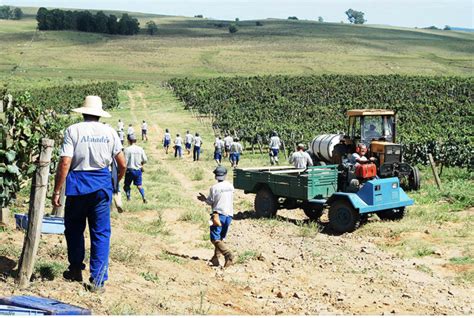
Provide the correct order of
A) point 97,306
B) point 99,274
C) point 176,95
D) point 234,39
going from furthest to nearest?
point 234,39, point 176,95, point 99,274, point 97,306

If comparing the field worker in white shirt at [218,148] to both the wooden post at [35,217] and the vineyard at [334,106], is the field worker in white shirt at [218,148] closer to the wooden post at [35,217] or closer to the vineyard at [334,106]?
the vineyard at [334,106]

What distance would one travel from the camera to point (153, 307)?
7.77 m

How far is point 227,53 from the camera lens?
125312 mm

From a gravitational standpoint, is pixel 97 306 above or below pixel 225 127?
above

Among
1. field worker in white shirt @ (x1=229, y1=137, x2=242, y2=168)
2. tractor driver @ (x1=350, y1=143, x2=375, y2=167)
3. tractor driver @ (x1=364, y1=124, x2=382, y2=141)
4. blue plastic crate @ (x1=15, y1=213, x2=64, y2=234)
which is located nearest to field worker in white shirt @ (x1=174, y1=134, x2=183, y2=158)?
field worker in white shirt @ (x1=229, y1=137, x2=242, y2=168)

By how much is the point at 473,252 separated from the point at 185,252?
5053mm

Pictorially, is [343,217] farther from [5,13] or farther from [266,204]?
[5,13]

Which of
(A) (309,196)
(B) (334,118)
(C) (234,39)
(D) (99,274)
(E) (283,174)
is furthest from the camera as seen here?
(C) (234,39)

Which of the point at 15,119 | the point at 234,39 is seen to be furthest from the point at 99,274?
the point at 234,39

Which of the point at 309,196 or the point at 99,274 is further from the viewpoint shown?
the point at 309,196

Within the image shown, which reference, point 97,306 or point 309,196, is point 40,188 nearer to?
point 97,306

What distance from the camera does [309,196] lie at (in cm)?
1530

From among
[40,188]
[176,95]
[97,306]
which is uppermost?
[40,188]

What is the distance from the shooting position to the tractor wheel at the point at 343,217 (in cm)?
1475
